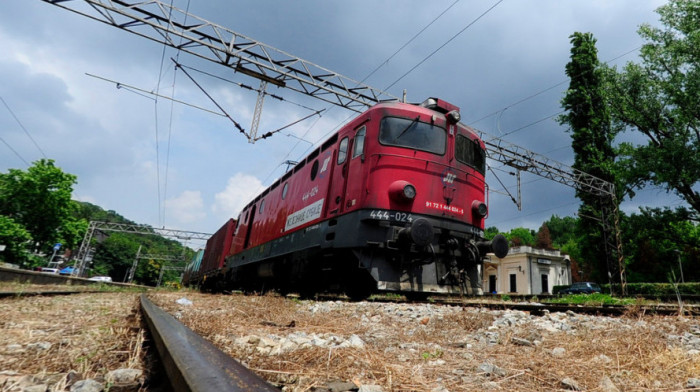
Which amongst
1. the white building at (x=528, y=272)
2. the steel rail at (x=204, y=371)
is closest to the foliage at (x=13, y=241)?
the steel rail at (x=204, y=371)

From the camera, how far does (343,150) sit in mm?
7133

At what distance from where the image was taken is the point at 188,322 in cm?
292

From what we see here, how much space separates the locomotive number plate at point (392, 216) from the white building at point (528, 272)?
3046 centimetres

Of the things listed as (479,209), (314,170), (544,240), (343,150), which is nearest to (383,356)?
(343,150)

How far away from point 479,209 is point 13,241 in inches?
1285

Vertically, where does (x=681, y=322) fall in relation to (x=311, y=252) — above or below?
below

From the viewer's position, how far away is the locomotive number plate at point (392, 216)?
593 cm

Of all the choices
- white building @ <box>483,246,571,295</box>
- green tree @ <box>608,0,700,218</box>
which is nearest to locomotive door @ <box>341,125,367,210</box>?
green tree @ <box>608,0,700,218</box>

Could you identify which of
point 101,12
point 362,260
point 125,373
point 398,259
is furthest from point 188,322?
point 101,12

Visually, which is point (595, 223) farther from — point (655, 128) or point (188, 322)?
point (188, 322)

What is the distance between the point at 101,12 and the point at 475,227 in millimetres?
10620

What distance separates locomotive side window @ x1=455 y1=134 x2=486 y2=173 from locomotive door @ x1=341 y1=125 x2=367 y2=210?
1931 millimetres

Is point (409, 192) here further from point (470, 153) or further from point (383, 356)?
point (383, 356)

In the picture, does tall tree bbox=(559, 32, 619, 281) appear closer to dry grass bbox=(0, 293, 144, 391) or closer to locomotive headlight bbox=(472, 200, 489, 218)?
locomotive headlight bbox=(472, 200, 489, 218)
